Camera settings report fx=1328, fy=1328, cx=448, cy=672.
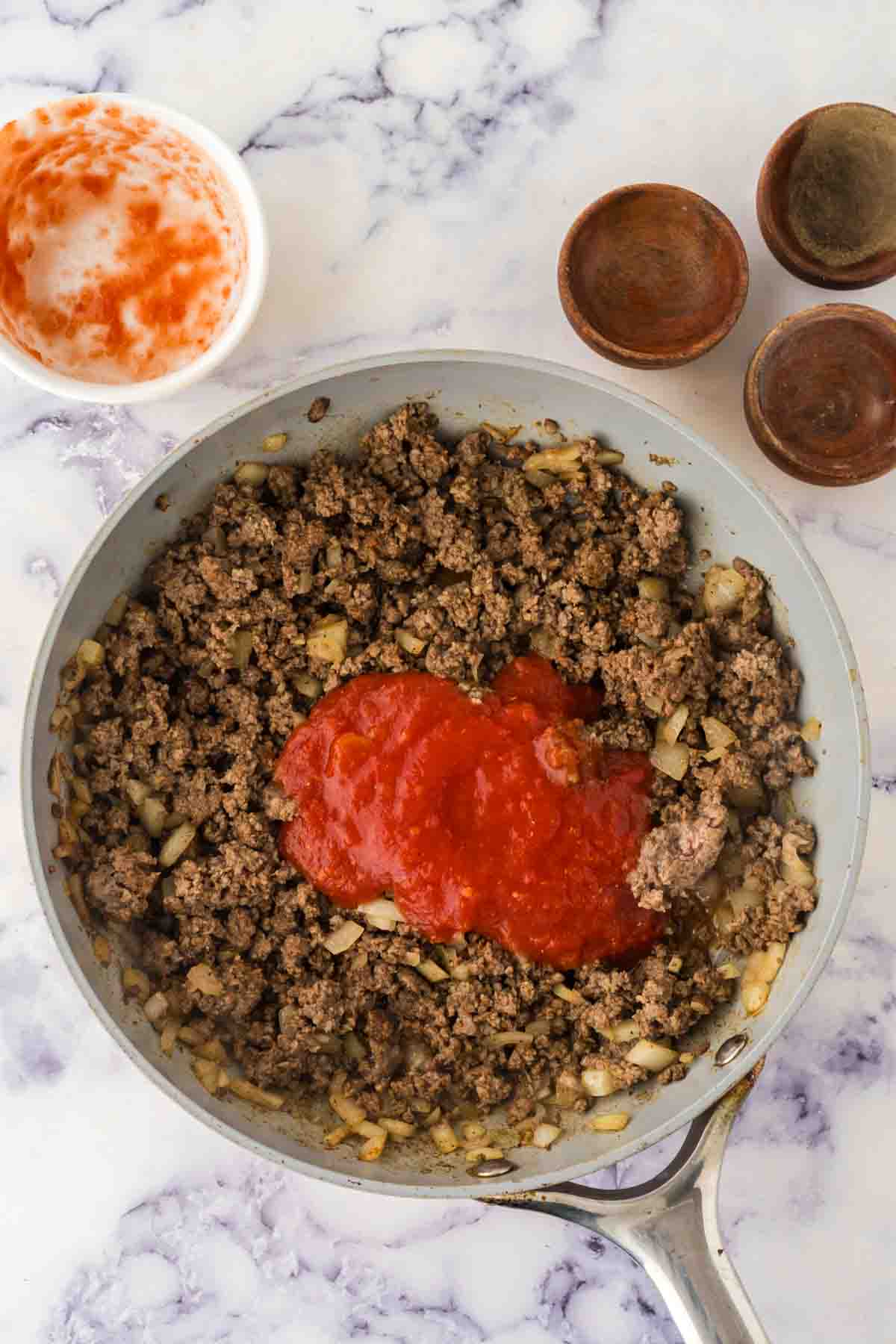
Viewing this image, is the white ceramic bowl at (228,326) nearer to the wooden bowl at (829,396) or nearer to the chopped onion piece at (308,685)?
the chopped onion piece at (308,685)

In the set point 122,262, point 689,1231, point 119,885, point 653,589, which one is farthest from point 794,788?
point 122,262

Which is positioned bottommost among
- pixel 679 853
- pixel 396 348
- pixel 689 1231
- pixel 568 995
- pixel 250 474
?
pixel 689 1231

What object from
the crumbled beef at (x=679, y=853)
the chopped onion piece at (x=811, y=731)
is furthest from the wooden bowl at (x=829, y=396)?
the crumbled beef at (x=679, y=853)

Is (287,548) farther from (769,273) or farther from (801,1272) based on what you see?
(801,1272)

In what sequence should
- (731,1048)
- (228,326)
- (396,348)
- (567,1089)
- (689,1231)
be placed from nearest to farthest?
(689,1231) < (731,1048) < (567,1089) < (228,326) < (396,348)

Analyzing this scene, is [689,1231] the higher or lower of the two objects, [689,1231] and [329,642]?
the lower

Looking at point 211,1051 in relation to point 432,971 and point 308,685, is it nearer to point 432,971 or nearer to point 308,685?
point 432,971
